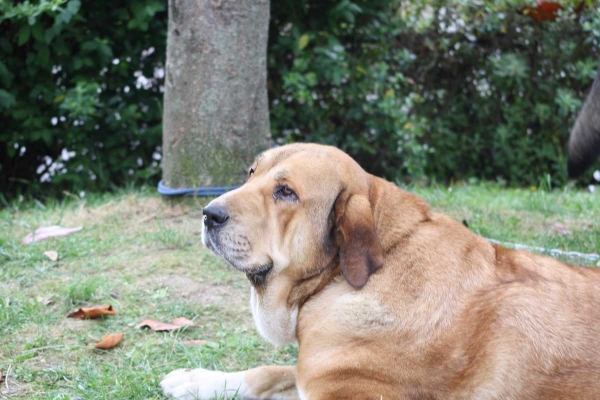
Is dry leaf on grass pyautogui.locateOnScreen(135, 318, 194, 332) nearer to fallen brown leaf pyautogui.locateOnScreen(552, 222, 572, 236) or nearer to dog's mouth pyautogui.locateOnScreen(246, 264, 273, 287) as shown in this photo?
dog's mouth pyautogui.locateOnScreen(246, 264, 273, 287)

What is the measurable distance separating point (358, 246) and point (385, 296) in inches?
10.2

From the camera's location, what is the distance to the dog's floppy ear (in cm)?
337

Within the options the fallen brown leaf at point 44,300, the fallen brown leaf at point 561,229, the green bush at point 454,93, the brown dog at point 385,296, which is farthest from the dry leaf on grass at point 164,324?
the green bush at point 454,93

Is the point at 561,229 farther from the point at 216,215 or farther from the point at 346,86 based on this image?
the point at 216,215

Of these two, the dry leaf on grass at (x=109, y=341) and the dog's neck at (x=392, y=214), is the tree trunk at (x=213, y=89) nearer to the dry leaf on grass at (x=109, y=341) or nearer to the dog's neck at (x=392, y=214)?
the dry leaf on grass at (x=109, y=341)

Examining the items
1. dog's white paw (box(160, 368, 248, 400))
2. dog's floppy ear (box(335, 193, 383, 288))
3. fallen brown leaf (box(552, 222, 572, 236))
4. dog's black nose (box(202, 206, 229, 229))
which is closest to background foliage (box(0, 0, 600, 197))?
fallen brown leaf (box(552, 222, 572, 236))

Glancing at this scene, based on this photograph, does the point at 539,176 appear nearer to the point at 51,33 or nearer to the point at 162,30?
the point at 162,30

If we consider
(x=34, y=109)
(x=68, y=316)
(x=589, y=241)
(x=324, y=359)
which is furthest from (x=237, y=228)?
(x=34, y=109)

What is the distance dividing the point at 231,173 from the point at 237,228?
2.99 meters

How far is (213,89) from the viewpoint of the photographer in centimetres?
633

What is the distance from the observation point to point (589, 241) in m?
5.86

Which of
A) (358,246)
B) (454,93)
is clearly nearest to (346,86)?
(454,93)

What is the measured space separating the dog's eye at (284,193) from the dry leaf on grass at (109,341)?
149cm

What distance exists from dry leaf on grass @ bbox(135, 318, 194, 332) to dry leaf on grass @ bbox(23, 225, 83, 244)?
1.84 m
